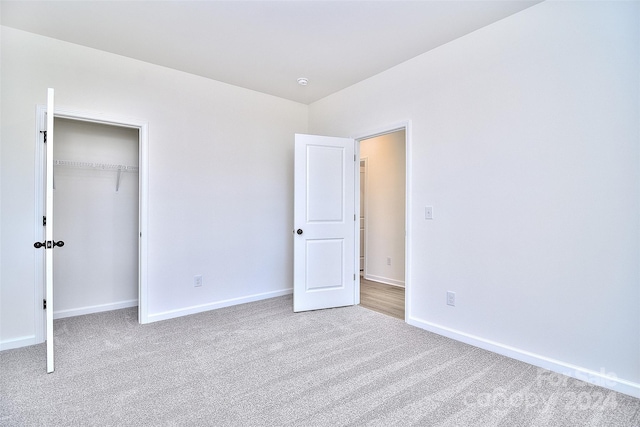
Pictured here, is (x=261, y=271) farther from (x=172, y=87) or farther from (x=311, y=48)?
(x=311, y=48)

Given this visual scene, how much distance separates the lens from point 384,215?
204 inches

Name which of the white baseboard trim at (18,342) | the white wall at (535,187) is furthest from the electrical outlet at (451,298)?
the white baseboard trim at (18,342)

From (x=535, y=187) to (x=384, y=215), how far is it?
9.43ft

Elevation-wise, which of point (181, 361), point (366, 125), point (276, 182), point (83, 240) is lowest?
point (181, 361)

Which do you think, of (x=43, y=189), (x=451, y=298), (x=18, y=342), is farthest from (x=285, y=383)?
(x=43, y=189)

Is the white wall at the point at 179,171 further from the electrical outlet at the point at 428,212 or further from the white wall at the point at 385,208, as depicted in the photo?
the electrical outlet at the point at 428,212

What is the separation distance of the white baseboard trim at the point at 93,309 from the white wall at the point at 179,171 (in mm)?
689

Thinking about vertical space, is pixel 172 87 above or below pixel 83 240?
above

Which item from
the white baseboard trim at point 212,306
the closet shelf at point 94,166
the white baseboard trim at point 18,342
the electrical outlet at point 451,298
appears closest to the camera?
the white baseboard trim at point 18,342

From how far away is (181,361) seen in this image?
243cm

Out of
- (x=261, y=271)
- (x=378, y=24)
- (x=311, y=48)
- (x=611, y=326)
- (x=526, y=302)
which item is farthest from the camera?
(x=261, y=271)

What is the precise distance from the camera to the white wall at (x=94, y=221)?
3447 millimetres

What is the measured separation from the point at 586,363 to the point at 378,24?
2.94 m

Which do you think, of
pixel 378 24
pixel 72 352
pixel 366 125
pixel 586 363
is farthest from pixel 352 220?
pixel 72 352
